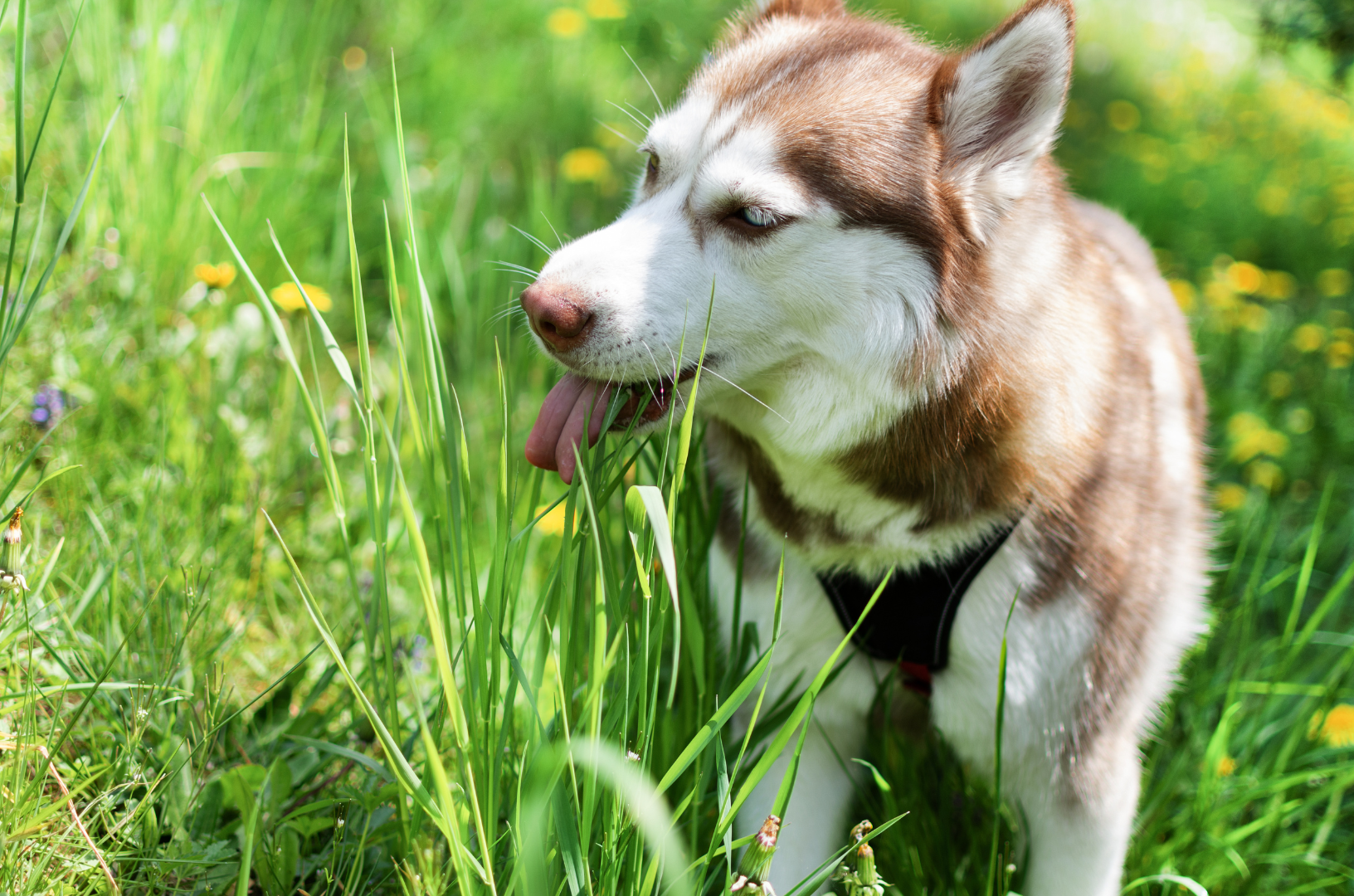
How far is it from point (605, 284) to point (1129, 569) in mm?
1062

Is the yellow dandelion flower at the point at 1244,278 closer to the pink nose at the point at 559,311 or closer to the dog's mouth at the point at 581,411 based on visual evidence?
the dog's mouth at the point at 581,411

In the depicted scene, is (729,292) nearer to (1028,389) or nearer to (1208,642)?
(1028,389)

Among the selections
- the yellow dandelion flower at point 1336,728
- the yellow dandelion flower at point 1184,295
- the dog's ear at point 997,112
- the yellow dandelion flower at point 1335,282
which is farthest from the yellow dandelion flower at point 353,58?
the yellow dandelion flower at point 1335,282

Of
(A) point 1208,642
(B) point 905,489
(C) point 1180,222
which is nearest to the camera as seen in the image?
(B) point 905,489

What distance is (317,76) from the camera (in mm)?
3350

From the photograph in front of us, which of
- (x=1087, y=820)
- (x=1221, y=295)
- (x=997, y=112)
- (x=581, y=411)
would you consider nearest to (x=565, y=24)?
(x=1221, y=295)

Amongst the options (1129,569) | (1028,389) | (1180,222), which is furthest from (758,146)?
(1180,222)

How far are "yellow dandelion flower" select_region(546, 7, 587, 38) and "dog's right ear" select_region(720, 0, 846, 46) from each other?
2.27 m

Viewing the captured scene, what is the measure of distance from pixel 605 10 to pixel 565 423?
3.34 metres

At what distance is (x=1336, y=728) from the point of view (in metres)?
1.91

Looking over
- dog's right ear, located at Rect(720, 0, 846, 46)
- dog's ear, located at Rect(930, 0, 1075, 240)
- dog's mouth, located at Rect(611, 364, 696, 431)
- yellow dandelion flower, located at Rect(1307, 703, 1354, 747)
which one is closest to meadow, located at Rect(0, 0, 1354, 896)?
yellow dandelion flower, located at Rect(1307, 703, 1354, 747)

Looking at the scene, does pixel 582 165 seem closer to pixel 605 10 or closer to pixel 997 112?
pixel 605 10

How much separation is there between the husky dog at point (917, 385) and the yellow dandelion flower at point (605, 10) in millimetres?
2619

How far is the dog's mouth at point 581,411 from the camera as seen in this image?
Result: 1.48 m
